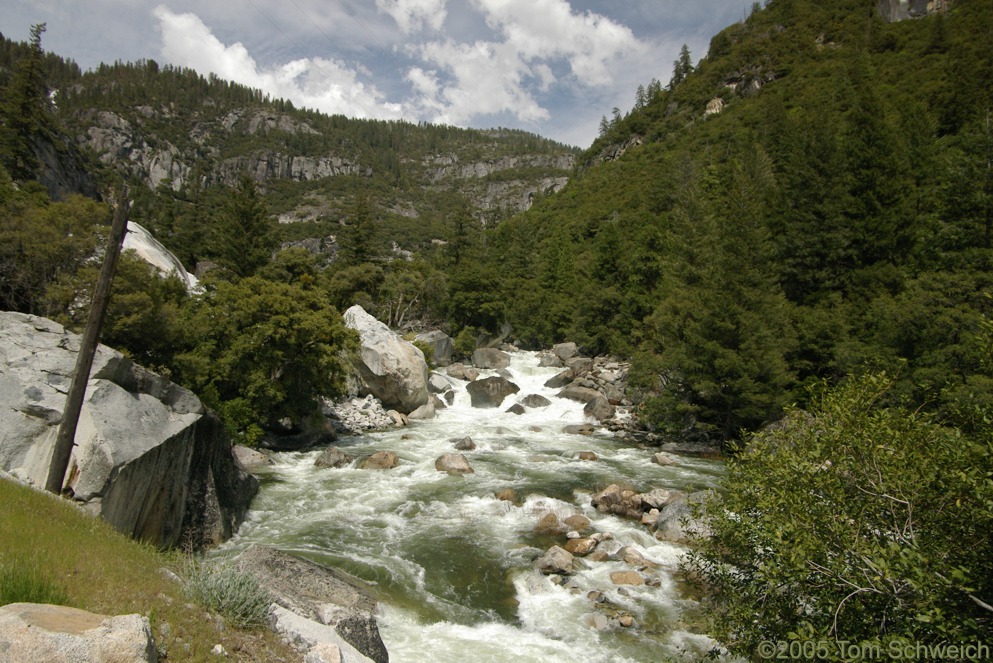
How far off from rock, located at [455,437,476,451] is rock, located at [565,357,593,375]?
15.8 m

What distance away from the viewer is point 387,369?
2869cm

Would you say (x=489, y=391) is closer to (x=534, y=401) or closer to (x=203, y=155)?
(x=534, y=401)

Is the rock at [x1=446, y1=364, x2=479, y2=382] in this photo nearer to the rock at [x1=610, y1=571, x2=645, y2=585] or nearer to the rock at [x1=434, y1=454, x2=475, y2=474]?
the rock at [x1=434, y1=454, x2=475, y2=474]

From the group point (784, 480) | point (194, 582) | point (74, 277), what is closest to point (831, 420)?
A: point (784, 480)

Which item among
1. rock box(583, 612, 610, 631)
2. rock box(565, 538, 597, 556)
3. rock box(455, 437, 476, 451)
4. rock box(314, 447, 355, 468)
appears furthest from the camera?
rock box(455, 437, 476, 451)

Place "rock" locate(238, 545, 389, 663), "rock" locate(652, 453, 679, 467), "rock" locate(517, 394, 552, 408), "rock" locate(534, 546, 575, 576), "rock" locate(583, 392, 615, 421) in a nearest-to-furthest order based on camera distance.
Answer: "rock" locate(238, 545, 389, 663) < "rock" locate(534, 546, 575, 576) < "rock" locate(652, 453, 679, 467) < "rock" locate(583, 392, 615, 421) < "rock" locate(517, 394, 552, 408)

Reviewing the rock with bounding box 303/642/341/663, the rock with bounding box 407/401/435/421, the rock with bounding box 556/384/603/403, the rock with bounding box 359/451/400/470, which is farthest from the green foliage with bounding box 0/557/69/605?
the rock with bounding box 556/384/603/403

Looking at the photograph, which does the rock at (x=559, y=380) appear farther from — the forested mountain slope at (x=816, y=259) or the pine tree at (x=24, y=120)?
the pine tree at (x=24, y=120)

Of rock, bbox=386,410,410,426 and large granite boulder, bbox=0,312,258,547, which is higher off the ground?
large granite boulder, bbox=0,312,258,547

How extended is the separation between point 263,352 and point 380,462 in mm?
7182

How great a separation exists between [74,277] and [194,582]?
15.4 m

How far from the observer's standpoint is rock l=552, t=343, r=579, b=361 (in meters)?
43.9

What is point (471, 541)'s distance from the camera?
1391cm

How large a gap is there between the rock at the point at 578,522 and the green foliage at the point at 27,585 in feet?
40.0
